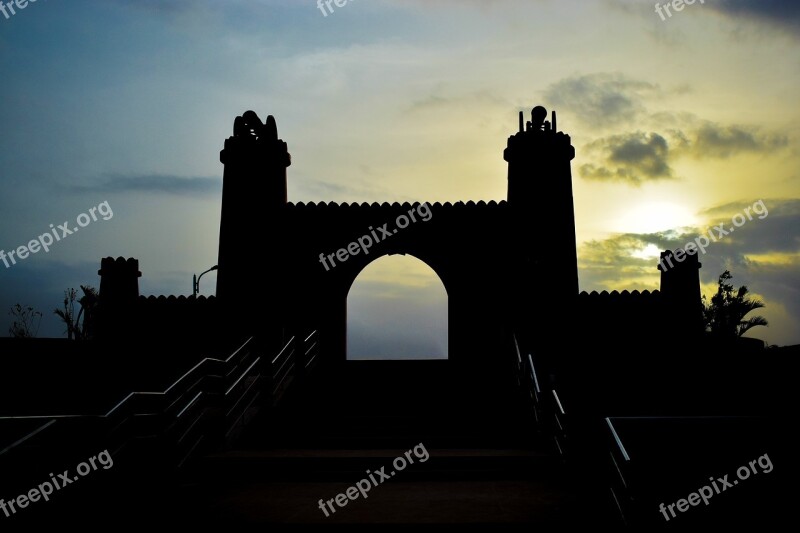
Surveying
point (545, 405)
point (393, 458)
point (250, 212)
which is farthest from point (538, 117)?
point (393, 458)

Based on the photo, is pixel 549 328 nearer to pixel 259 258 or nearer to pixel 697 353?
pixel 697 353

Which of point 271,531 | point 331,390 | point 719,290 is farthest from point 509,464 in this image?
point 719,290

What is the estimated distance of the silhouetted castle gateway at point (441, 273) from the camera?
15250mm

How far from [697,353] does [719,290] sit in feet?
41.4

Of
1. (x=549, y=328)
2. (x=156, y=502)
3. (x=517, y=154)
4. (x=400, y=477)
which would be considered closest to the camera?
(x=156, y=502)

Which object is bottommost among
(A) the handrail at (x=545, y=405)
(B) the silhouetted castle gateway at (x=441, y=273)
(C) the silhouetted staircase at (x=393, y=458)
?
(C) the silhouetted staircase at (x=393, y=458)

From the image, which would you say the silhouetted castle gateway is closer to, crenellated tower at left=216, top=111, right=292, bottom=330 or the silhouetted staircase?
crenellated tower at left=216, top=111, right=292, bottom=330

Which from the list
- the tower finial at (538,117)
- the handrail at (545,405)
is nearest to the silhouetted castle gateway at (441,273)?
the tower finial at (538,117)

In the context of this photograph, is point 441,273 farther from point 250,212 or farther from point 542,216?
point 250,212

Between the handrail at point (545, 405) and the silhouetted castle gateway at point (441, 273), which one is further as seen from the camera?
the silhouetted castle gateway at point (441, 273)

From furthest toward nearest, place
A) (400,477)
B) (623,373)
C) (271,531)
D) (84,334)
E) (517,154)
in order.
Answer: (84,334) < (517,154) < (623,373) < (400,477) < (271,531)

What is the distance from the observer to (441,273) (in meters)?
15.7

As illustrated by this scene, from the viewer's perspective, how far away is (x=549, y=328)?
1520 centimetres

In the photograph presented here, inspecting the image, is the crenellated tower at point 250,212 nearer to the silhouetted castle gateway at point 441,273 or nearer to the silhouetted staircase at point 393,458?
the silhouetted castle gateway at point 441,273
